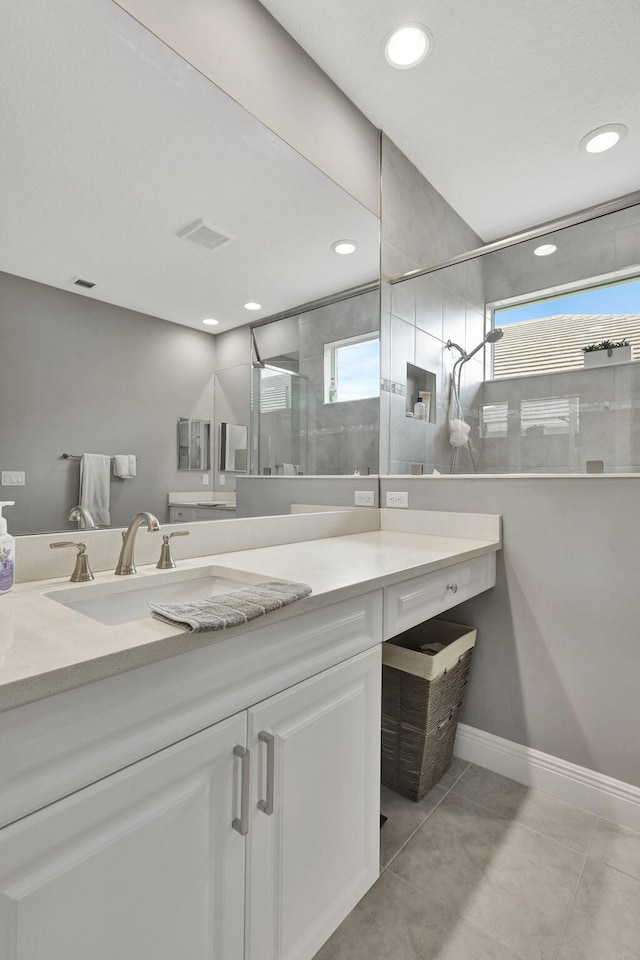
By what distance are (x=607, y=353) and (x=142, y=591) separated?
204 cm

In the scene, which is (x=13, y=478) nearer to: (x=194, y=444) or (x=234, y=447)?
(x=194, y=444)

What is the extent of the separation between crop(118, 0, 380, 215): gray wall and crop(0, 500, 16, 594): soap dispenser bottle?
140 centimetres

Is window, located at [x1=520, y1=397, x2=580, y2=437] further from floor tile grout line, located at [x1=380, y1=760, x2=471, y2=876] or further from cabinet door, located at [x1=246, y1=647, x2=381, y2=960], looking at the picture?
floor tile grout line, located at [x1=380, y1=760, x2=471, y2=876]

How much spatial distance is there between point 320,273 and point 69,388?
1135mm

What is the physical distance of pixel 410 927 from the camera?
1.21 metres

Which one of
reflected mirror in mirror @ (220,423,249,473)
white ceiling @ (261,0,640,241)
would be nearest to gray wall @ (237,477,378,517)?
reflected mirror in mirror @ (220,423,249,473)

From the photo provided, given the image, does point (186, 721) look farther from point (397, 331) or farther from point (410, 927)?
point (397, 331)

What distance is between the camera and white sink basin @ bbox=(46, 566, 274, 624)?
1.05m

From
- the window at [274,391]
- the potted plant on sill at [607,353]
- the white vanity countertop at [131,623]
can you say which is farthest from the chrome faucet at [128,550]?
the potted plant on sill at [607,353]

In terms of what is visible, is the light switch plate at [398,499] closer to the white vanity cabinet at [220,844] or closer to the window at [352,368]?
the window at [352,368]

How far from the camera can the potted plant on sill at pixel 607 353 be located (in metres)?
1.96

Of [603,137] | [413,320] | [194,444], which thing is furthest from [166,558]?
[603,137]

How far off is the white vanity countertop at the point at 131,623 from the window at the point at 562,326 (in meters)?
1.05

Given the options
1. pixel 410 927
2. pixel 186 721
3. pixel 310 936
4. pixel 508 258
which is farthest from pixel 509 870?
pixel 508 258
